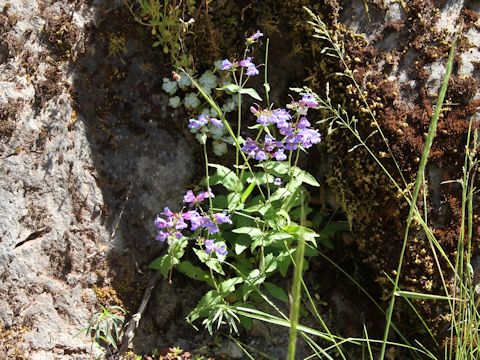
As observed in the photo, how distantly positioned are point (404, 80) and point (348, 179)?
23.3 inches

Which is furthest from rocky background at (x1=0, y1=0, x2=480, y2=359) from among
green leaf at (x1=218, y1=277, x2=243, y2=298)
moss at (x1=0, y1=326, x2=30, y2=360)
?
green leaf at (x1=218, y1=277, x2=243, y2=298)

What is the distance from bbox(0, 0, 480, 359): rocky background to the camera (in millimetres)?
3121

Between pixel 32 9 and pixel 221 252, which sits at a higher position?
A: pixel 32 9

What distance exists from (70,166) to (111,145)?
0.83ft

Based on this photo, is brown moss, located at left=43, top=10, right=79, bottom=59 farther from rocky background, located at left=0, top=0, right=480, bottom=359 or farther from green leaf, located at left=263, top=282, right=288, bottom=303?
green leaf, located at left=263, top=282, right=288, bottom=303

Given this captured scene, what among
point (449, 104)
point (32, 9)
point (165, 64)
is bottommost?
point (449, 104)

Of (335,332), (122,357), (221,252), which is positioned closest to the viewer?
(221,252)

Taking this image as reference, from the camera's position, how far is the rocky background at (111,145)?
10.2 feet

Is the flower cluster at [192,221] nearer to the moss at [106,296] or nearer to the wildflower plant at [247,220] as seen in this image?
the wildflower plant at [247,220]

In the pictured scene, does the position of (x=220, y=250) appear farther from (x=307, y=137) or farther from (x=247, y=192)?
(x=307, y=137)

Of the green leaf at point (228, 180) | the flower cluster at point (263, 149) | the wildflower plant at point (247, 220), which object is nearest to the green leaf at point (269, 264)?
the wildflower plant at point (247, 220)

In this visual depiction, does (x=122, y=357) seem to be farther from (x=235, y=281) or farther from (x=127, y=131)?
(x=127, y=131)

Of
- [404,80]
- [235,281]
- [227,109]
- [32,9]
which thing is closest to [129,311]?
[235,281]

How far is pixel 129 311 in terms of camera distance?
10.8 ft
